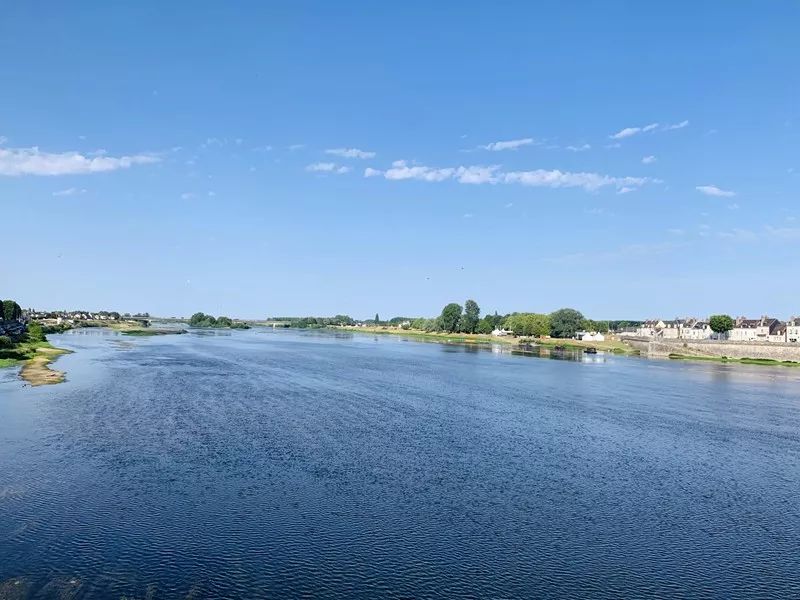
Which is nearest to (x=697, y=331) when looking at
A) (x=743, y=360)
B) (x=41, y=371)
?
(x=743, y=360)

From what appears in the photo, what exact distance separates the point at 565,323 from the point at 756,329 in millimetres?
52388

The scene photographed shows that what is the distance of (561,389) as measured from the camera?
63906 mm

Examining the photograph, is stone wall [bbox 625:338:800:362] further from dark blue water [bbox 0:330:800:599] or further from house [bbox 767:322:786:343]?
dark blue water [bbox 0:330:800:599]

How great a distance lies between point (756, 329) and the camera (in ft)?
550

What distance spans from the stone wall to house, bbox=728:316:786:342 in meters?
35.8

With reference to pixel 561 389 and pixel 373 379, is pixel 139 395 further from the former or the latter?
pixel 561 389

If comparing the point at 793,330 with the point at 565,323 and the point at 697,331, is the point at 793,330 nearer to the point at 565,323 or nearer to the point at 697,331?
the point at 697,331

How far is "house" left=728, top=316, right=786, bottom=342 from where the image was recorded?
531 ft

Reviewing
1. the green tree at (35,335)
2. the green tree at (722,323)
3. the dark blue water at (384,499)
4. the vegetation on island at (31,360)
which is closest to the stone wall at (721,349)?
the green tree at (722,323)

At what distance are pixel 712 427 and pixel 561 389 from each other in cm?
2099

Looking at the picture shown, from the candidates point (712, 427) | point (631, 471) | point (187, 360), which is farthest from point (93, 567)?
point (187, 360)

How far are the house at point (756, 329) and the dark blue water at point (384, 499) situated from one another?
131444 millimetres

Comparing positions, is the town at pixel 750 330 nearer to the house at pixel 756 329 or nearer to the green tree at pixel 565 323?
the house at pixel 756 329

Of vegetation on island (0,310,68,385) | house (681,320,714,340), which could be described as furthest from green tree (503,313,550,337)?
vegetation on island (0,310,68,385)
